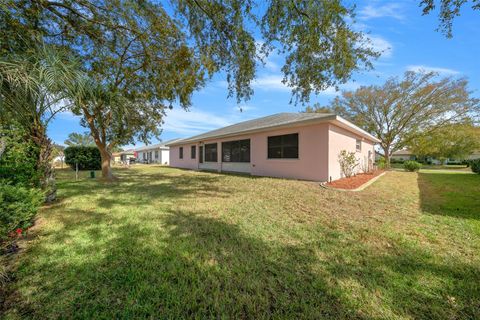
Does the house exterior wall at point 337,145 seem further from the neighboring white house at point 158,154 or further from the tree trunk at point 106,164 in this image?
the neighboring white house at point 158,154

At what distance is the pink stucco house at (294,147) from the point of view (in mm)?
8977

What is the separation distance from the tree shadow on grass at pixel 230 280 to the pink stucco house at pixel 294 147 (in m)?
6.29

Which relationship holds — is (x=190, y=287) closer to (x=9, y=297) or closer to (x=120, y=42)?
(x=9, y=297)

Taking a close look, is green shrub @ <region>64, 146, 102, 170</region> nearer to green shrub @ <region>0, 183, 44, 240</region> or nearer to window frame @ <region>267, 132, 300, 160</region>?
window frame @ <region>267, 132, 300, 160</region>

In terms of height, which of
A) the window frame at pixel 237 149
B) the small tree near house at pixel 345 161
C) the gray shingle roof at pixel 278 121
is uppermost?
the gray shingle roof at pixel 278 121

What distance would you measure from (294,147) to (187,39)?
6.70 metres

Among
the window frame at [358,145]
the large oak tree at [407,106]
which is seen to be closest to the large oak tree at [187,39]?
the window frame at [358,145]

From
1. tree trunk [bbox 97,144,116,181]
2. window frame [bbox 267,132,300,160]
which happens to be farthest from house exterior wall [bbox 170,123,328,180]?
tree trunk [bbox 97,144,116,181]

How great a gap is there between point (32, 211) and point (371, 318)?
4.63 meters

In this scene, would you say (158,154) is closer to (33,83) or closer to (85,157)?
(85,157)

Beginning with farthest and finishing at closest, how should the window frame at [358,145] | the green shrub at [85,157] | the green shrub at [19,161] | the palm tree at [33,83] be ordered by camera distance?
the green shrub at [85,157]
the window frame at [358,145]
the green shrub at [19,161]
the palm tree at [33,83]

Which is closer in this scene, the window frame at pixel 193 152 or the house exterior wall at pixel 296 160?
the house exterior wall at pixel 296 160

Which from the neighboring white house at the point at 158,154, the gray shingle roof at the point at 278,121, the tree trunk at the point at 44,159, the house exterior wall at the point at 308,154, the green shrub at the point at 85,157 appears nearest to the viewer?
the tree trunk at the point at 44,159

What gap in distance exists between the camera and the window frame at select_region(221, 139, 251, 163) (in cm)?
1296
